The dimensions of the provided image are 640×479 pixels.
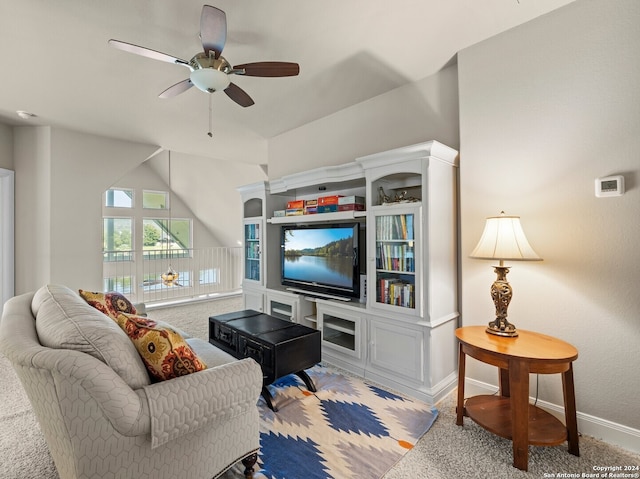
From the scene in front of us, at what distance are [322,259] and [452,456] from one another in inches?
79.0

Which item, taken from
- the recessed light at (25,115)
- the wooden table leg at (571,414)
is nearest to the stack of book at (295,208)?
the wooden table leg at (571,414)

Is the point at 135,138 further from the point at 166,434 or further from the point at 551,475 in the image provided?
the point at 551,475

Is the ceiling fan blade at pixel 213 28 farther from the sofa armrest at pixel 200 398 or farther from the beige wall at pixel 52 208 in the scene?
the beige wall at pixel 52 208

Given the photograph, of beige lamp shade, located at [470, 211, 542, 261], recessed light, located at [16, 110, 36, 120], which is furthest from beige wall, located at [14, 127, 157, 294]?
beige lamp shade, located at [470, 211, 542, 261]

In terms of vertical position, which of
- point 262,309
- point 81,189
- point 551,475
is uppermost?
point 81,189

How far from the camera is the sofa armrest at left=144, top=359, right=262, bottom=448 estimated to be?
123cm

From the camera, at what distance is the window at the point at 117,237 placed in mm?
7234

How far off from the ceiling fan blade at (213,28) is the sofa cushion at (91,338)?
60.7 inches

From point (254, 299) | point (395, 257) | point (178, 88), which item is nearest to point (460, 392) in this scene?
point (395, 257)

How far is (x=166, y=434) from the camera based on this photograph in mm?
1242

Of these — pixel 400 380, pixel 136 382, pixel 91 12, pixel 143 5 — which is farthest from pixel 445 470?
pixel 91 12

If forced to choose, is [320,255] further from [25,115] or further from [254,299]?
[25,115]

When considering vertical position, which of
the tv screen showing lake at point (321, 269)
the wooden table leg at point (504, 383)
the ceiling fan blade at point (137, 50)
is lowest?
the wooden table leg at point (504, 383)

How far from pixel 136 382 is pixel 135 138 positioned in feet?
14.2
